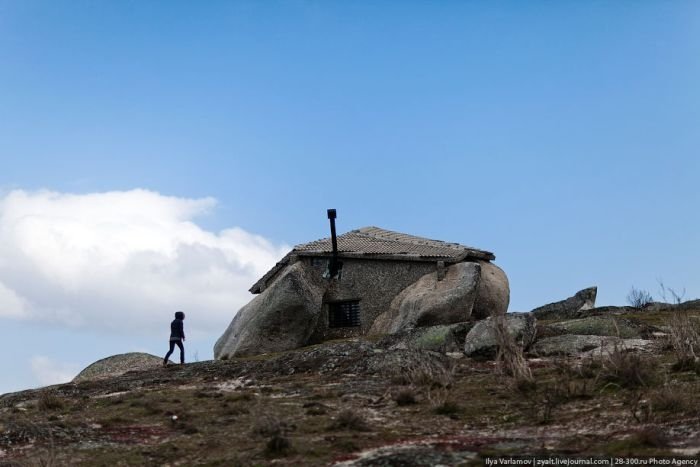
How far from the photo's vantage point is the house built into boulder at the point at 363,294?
2788 centimetres

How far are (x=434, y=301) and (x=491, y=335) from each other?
7077 mm

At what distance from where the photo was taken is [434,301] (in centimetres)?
2723

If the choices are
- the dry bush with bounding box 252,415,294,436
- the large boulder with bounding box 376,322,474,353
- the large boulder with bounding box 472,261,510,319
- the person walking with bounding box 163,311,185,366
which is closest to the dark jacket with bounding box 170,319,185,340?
the person walking with bounding box 163,311,185,366

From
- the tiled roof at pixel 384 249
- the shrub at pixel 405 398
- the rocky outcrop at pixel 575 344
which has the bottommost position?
the shrub at pixel 405 398

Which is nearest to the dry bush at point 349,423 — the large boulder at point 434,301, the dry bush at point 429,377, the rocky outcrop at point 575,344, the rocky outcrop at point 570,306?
the dry bush at point 429,377

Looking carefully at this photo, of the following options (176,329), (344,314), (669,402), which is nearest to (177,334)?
(176,329)

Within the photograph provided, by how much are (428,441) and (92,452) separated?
510cm

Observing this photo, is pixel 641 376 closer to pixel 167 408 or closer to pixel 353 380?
pixel 353 380

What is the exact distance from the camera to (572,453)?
420 inches

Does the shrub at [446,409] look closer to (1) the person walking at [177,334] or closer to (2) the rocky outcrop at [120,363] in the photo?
(1) the person walking at [177,334]

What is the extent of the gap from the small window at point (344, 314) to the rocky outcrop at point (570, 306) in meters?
6.18

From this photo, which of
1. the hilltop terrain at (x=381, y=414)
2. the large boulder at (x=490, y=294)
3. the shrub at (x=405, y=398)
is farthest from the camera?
the large boulder at (x=490, y=294)

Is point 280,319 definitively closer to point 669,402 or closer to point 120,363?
point 120,363

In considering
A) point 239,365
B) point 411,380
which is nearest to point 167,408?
point 411,380
